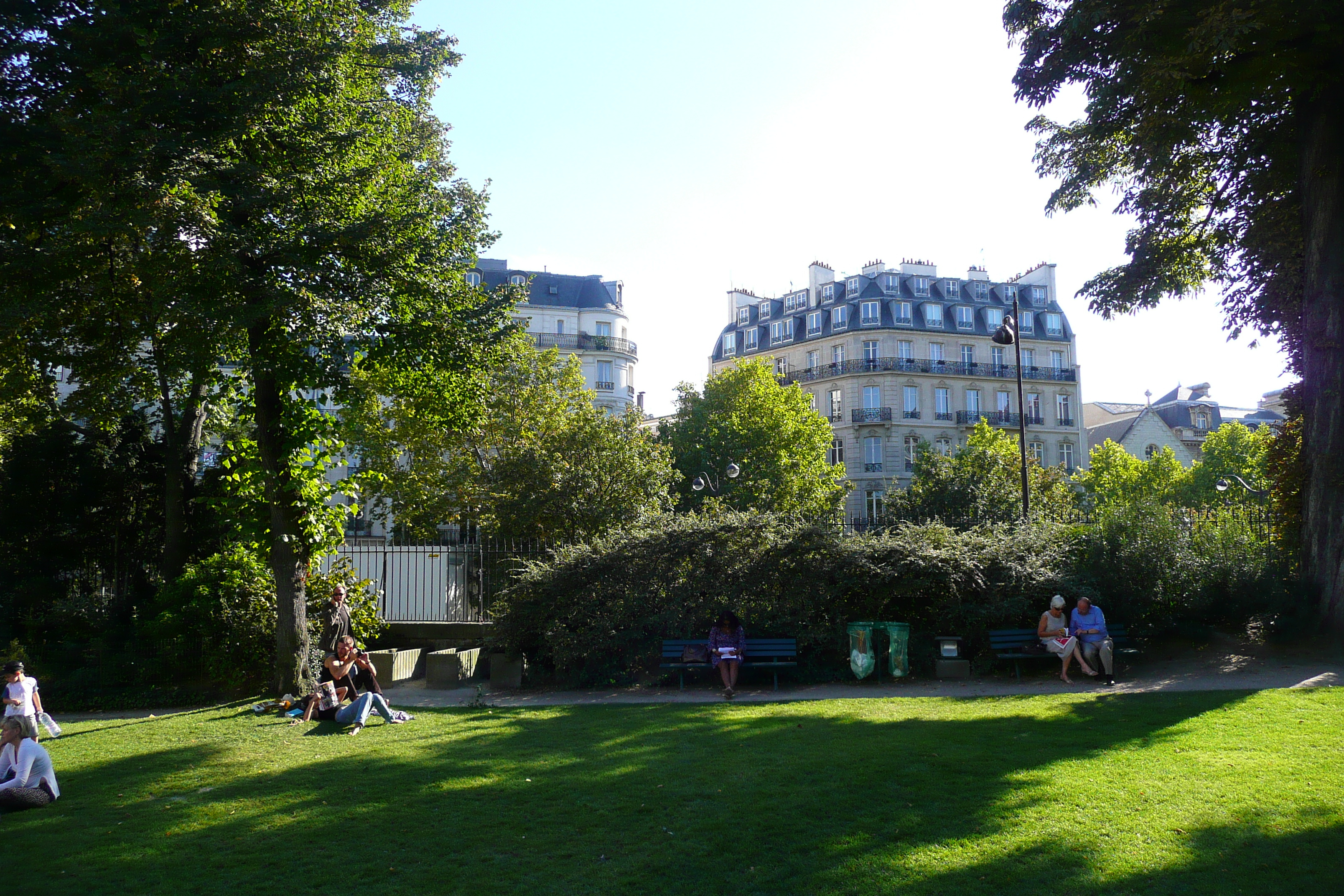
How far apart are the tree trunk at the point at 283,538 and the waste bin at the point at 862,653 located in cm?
845

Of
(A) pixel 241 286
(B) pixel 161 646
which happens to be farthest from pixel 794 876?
(B) pixel 161 646

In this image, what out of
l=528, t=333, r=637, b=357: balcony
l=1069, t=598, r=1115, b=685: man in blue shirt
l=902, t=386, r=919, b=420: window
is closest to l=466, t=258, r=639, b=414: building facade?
l=528, t=333, r=637, b=357: balcony

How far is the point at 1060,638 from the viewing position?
1475 centimetres

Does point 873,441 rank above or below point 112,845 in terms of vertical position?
above

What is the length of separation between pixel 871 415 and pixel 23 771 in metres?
57.0

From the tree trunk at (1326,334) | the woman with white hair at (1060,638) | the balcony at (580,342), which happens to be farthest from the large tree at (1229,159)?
the balcony at (580,342)

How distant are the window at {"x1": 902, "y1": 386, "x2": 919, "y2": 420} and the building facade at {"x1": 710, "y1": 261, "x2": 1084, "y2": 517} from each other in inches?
2.2

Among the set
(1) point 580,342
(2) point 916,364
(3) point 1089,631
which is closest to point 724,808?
(3) point 1089,631

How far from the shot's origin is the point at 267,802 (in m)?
7.83

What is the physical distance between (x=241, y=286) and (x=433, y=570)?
830cm

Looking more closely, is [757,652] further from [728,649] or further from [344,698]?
[344,698]

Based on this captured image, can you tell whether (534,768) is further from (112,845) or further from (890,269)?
(890,269)

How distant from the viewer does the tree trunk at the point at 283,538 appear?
14.3 metres

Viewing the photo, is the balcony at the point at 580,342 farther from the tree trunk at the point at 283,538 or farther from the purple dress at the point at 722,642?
the purple dress at the point at 722,642
